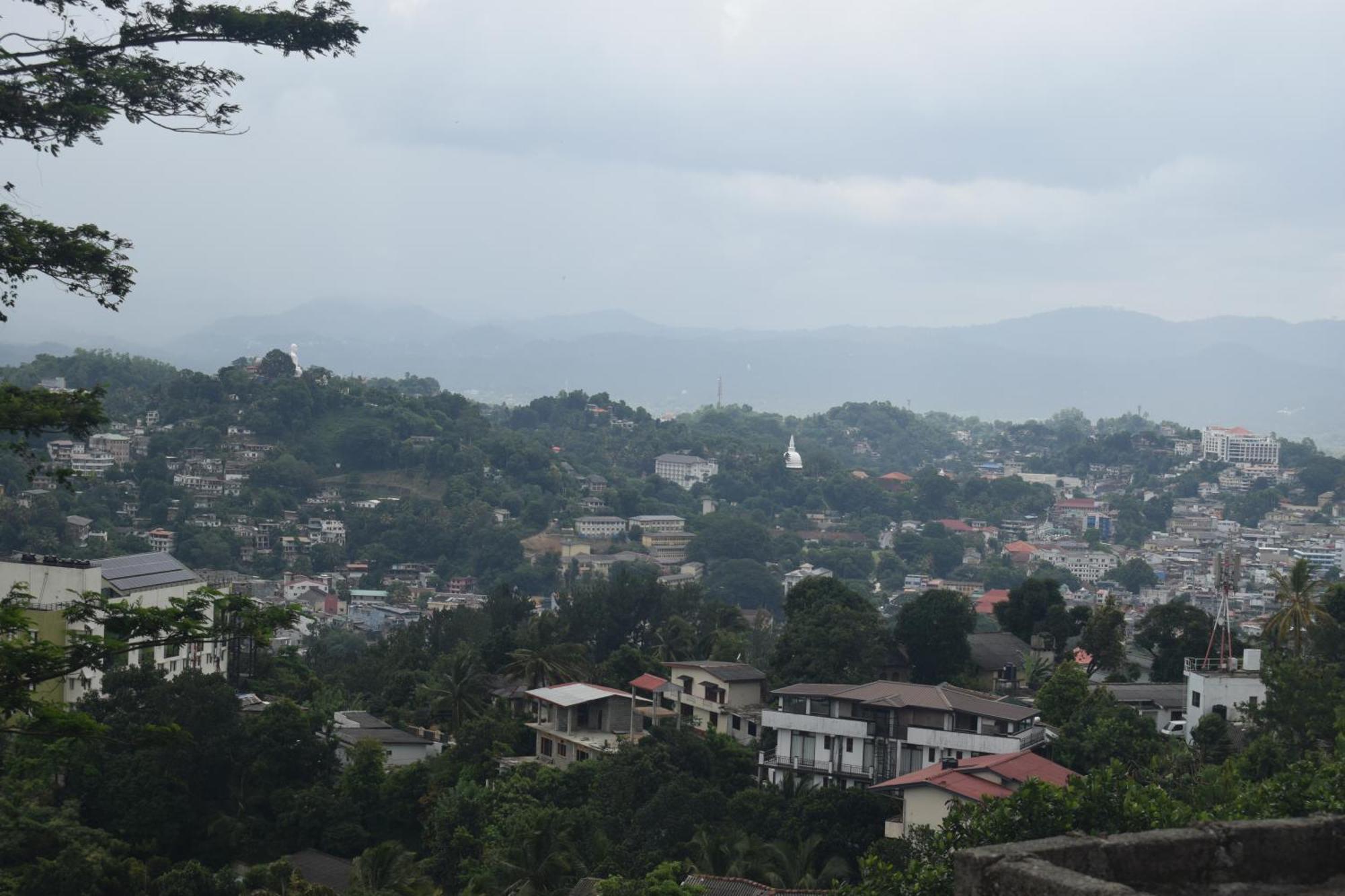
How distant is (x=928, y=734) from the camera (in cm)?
1852

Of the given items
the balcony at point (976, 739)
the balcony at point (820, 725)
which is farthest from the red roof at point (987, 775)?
the balcony at point (820, 725)

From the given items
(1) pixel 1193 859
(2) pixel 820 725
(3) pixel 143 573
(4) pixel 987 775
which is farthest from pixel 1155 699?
(1) pixel 1193 859

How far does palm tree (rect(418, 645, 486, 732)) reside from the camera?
23047 mm

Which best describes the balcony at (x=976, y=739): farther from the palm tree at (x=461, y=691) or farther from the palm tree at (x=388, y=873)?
the palm tree at (x=461, y=691)

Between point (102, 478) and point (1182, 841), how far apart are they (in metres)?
74.8

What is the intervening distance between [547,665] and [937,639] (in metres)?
6.81

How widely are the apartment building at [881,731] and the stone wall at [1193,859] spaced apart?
1428 centimetres

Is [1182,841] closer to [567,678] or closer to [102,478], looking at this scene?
[567,678]

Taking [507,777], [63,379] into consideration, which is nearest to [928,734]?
[507,777]

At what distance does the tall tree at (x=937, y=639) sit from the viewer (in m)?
24.5

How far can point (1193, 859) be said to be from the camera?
4.02 m

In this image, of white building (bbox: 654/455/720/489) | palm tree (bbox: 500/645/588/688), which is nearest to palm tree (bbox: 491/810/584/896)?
palm tree (bbox: 500/645/588/688)

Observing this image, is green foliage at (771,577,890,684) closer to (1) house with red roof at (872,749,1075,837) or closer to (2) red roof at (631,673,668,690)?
(2) red roof at (631,673,668,690)

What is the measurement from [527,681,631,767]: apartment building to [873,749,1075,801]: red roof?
573cm
